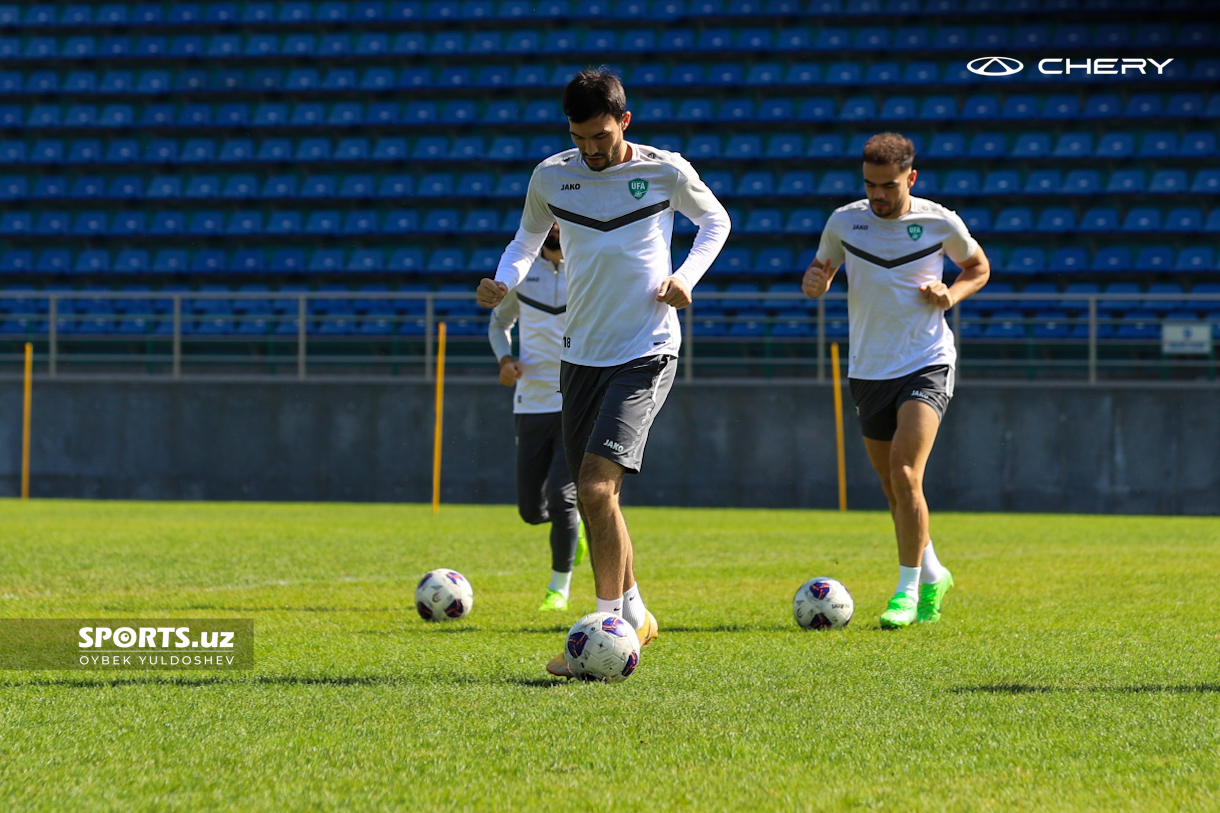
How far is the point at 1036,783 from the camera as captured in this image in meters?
3.02

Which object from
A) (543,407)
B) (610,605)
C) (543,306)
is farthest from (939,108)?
(610,605)

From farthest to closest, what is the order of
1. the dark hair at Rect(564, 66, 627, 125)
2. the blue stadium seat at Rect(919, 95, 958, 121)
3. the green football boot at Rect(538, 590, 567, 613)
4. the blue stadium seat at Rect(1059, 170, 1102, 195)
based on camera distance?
the blue stadium seat at Rect(919, 95, 958, 121) → the blue stadium seat at Rect(1059, 170, 1102, 195) → the green football boot at Rect(538, 590, 567, 613) → the dark hair at Rect(564, 66, 627, 125)

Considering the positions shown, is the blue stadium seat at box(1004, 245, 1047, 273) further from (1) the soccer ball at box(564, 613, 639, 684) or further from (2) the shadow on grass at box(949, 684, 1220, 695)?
(1) the soccer ball at box(564, 613, 639, 684)

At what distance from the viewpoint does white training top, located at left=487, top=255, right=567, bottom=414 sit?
705 cm

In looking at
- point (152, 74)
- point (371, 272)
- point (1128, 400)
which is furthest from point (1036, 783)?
point (152, 74)

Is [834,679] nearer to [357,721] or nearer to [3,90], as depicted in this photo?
[357,721]

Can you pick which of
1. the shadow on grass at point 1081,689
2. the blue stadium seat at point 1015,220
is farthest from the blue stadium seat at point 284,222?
the shadow on grass at point 1081,689

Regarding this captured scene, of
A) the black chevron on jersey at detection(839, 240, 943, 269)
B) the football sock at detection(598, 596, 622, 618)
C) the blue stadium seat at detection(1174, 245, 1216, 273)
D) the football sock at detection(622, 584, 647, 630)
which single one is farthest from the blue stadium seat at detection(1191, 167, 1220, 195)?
the football sock at detection(598, 596, 622, 618)

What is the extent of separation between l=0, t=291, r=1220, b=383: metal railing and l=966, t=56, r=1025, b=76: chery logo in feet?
14.9

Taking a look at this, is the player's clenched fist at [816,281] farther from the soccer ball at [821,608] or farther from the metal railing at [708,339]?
the metal railing at [708,339]

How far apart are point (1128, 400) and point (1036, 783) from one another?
48.4 feet

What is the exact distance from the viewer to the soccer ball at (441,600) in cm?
617

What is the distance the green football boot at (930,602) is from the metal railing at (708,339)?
11.2 meters

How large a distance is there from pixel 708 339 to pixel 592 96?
43.0ft
